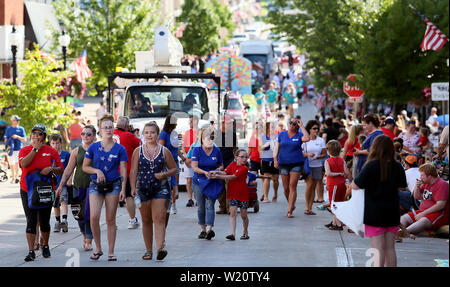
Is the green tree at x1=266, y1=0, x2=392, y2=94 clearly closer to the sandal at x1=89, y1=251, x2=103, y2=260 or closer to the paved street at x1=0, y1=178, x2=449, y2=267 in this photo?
the paved street at x1=0, y1=178, x2=449, y2=267

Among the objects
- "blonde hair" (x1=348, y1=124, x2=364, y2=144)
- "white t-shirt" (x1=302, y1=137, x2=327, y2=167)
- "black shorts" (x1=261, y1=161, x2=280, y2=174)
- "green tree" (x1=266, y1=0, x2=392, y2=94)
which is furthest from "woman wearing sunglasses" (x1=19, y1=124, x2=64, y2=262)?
"green tree" (x1=266, y1=0, x2=392, y2=94)

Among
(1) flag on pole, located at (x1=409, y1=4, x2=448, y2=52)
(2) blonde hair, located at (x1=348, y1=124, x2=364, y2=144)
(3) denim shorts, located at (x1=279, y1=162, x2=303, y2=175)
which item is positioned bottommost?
(3) denim shorts, located at (x1=279, y1=162, x2=303, y2=175)

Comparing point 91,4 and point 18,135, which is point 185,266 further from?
point 91,4

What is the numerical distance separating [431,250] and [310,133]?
590 cm

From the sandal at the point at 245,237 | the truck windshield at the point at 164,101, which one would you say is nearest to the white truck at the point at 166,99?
the truck windshield at the point at 164,101

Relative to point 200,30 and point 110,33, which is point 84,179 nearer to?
point 110,33

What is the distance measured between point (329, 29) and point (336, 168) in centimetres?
2147

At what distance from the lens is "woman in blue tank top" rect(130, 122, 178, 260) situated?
11.0 meters

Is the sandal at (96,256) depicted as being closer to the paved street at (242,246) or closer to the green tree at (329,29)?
the paved street at (242,246)

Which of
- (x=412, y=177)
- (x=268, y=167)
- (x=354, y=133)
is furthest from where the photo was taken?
(x=268, y=167)

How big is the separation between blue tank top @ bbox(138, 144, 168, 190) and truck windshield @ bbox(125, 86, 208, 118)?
1025 centimetres

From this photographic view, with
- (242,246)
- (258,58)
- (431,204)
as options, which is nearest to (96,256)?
(242,246)

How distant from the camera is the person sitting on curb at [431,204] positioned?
40.3 feet

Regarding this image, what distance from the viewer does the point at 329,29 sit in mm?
35594
